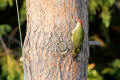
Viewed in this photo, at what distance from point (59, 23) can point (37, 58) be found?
1.04 ft

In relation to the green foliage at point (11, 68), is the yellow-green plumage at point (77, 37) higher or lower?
higher

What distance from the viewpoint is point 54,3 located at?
165 cm

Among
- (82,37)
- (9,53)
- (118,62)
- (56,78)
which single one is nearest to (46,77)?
(56,78)

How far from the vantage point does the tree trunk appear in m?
1.62

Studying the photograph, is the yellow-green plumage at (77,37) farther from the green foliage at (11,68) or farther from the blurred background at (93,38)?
the green foliage at (11,68)

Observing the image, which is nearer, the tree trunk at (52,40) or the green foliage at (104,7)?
the tree trunk at (52,40)

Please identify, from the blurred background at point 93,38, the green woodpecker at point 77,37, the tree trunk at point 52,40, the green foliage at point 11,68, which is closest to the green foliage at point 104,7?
the blurred background at point 93,38

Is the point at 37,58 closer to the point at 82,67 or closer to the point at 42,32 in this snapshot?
the point at 42,32

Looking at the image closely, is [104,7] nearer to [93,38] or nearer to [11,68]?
[93,38]

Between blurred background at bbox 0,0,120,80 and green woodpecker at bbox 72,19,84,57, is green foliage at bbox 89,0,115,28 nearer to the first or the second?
blurred background at bbox 0,0,120,80

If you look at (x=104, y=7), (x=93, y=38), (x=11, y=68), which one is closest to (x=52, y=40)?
(x=11, y=68)

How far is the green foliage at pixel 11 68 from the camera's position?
3381mm

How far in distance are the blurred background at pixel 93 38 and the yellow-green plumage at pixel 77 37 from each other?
132cm

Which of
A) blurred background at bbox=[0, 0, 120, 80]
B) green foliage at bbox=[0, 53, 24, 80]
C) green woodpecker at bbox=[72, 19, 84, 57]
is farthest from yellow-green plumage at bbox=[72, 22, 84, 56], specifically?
green foliage at bbox=[0, 53, 24, 80]
